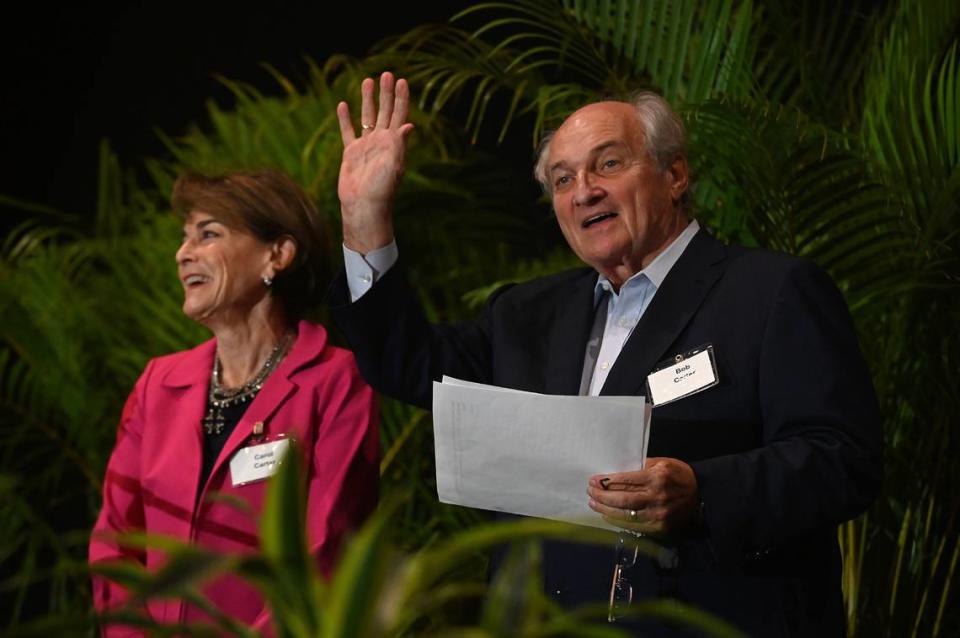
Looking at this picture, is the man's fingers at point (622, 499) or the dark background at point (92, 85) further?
the dark background at point (92, 85)

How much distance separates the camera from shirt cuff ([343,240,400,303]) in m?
2.03

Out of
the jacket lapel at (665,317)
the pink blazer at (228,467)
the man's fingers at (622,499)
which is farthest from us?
the pink blazer at (228,467)

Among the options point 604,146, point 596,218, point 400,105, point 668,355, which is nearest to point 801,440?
point 668,355

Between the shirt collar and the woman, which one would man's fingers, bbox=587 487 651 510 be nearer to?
the shirt collar

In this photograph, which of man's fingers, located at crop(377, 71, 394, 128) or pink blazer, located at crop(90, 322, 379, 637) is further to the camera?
pink blazer, located at crop(90, 322, 379, 637)

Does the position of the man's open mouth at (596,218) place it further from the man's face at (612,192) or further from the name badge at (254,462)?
the name badge at (254,462)

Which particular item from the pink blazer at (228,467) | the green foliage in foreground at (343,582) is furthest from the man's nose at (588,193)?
the green foliage in foreground at (343,582)

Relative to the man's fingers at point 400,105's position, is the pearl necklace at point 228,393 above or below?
below

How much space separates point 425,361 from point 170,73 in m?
2.84

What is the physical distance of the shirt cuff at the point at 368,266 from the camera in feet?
6.65

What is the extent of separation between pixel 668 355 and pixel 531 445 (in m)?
0.36

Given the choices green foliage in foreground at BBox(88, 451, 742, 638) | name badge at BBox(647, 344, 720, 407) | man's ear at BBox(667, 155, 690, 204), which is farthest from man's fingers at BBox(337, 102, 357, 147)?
green foliage in foreground at BBox(88, 451, 742, 638)

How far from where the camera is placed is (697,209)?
9.50 ft

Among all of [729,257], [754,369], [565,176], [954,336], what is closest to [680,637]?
[754,369]
